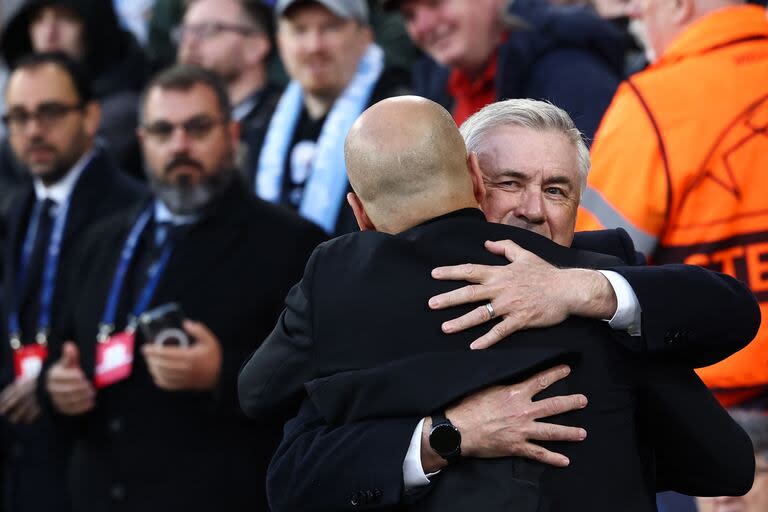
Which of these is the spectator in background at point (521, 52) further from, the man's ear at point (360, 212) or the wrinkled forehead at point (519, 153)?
the man's ear at point (360, 212)

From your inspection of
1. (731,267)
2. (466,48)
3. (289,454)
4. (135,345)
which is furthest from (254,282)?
(289,454)

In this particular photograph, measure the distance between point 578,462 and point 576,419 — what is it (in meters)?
0.08

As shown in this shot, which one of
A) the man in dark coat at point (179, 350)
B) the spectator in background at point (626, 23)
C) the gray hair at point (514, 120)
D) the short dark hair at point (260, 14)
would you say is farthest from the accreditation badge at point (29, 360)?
the gray hair at point (514, 120)

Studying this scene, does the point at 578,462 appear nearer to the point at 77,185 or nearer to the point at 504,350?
the point at 504,350

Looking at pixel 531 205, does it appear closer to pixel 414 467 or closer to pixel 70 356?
pixel 414 467

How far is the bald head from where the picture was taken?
250cm

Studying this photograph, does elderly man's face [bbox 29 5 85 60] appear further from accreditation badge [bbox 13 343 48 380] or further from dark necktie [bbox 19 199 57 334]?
accreditation badge [bbox 13 343 48 380]

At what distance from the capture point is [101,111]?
7.21m

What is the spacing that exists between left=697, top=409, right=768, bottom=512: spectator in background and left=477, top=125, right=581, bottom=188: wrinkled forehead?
3.95 feet

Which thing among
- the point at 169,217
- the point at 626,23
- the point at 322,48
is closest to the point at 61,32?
the point at 322,48

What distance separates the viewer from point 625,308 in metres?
2.59

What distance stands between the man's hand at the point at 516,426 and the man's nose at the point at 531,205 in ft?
1.52

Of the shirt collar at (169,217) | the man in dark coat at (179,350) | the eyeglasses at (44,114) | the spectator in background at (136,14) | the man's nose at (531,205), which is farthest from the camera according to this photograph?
the spectator in background at (136,14)

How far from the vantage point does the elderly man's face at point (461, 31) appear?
5.43 meters
